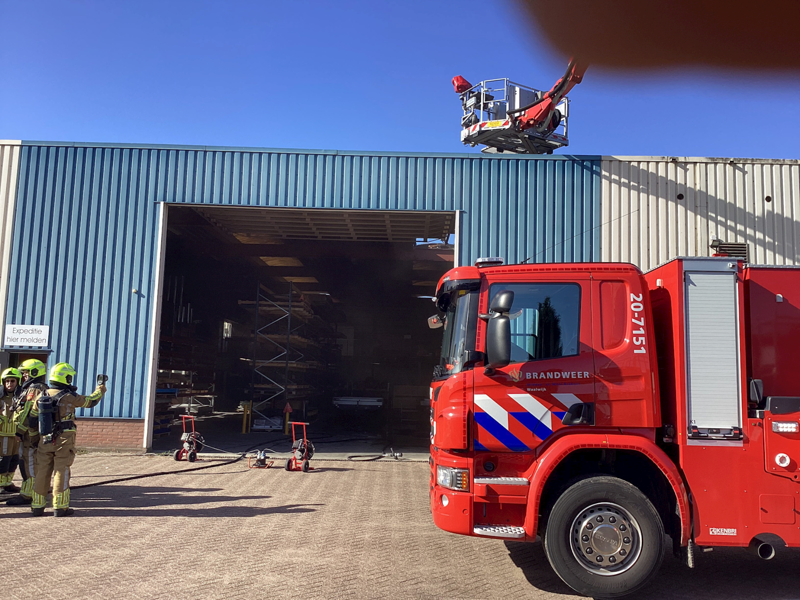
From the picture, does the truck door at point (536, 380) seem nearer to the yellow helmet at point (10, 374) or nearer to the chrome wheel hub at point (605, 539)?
the chrome wheel hub at point (605, 539)

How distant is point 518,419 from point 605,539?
1.19 m

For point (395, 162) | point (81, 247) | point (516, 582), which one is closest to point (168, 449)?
point (81, 247)

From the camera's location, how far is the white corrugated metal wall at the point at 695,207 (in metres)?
13.5

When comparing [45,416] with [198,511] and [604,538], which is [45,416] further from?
[604,538]

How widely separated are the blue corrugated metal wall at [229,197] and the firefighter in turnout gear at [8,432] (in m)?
4.93

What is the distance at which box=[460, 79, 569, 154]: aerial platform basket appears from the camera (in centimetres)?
1942

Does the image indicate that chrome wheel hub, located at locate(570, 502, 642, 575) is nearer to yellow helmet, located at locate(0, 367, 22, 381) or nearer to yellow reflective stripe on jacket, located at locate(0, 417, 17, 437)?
yellow reflective stripe on jacket, located at locate(0, 417, 17, 437)

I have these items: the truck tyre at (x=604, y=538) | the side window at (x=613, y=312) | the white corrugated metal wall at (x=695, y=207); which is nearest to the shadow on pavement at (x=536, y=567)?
the truck tyre at (x=604, y=538)

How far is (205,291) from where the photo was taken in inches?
880

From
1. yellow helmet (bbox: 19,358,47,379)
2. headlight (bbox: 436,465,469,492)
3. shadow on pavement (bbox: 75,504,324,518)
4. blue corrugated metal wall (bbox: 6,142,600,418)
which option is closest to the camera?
headlight (bbox: 436,465,469,492)

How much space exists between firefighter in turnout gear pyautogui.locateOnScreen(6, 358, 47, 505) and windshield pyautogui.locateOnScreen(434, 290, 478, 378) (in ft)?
18.3

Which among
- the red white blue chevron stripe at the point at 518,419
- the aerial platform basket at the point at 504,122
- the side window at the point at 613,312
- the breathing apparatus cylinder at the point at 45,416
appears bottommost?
the breathing apparatus cylinder at the point at 45,416

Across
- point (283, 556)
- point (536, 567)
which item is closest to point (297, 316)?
point (283, 556)

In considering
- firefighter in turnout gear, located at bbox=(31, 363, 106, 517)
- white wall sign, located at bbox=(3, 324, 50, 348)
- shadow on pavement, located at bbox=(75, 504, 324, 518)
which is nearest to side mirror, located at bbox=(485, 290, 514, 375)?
shadow on pavement, located at bbox=(75, 504, 324, 518)
